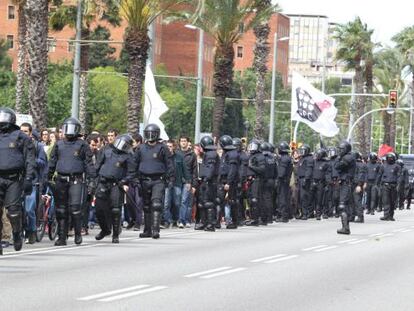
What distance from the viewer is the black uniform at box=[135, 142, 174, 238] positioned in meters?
21.4

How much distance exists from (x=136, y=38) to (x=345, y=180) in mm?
10648

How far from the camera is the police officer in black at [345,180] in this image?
25188mm

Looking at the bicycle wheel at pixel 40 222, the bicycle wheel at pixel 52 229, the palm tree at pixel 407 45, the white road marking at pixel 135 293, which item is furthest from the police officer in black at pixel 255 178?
the palm tree at pixel 407 45

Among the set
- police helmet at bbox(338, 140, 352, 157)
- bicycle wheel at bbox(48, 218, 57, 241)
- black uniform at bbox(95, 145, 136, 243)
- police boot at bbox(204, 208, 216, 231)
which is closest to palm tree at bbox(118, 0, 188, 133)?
police helmet at bbox(338, 140, 352, 157)

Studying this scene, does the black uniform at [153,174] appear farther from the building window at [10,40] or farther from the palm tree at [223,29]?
the building window at [10,40]

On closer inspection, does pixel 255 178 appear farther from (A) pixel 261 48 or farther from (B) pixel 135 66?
(A) pixel 261 48

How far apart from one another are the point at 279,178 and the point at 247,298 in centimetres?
1877

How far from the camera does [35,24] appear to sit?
30.5 m

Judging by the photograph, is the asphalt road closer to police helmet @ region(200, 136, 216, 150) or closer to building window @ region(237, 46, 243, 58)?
police helmet @ region(200, 136, 216, 150)

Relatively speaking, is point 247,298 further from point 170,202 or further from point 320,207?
point 320,207

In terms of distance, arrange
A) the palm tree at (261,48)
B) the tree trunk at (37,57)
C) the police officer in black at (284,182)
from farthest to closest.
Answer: the palm tree at (261,48) → the police officer in black at (284,182) → the tree trunk at (37,57)

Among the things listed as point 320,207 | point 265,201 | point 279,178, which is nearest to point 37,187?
point 265,201

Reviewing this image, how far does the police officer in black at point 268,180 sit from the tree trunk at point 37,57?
5482 mm

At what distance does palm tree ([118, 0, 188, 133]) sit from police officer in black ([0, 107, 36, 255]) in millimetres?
17680
